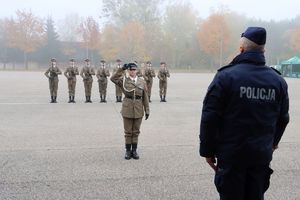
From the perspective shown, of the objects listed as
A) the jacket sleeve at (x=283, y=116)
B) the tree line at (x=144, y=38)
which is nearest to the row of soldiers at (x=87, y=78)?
the jacket sleeve at (x=283, y=116)

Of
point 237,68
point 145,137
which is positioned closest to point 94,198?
point 237,68

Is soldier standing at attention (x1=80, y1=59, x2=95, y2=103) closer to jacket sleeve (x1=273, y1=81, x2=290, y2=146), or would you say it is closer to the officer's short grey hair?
jacket sleeve (x1=273, y1=81, x2=290, y2=146)

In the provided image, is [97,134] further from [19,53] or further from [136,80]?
[19,53]

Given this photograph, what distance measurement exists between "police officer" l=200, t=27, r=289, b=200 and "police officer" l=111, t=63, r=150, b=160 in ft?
11.3

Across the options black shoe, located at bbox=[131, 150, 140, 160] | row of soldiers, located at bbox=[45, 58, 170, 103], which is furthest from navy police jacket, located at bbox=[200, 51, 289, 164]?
row of soldiers, located at bbox=[45, 58, 170, 103]

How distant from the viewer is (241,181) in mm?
2922

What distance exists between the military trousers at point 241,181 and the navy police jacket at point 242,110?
8 centimetres

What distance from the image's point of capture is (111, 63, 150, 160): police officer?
252 inches

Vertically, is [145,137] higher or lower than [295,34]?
lower

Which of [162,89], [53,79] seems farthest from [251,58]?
[162,89]

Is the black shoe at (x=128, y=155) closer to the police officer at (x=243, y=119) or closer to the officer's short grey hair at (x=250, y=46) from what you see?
the police officer at (x=243, y=119)

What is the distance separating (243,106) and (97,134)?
5.92 meters

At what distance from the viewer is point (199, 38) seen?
64938mm

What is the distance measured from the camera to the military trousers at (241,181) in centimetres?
291
